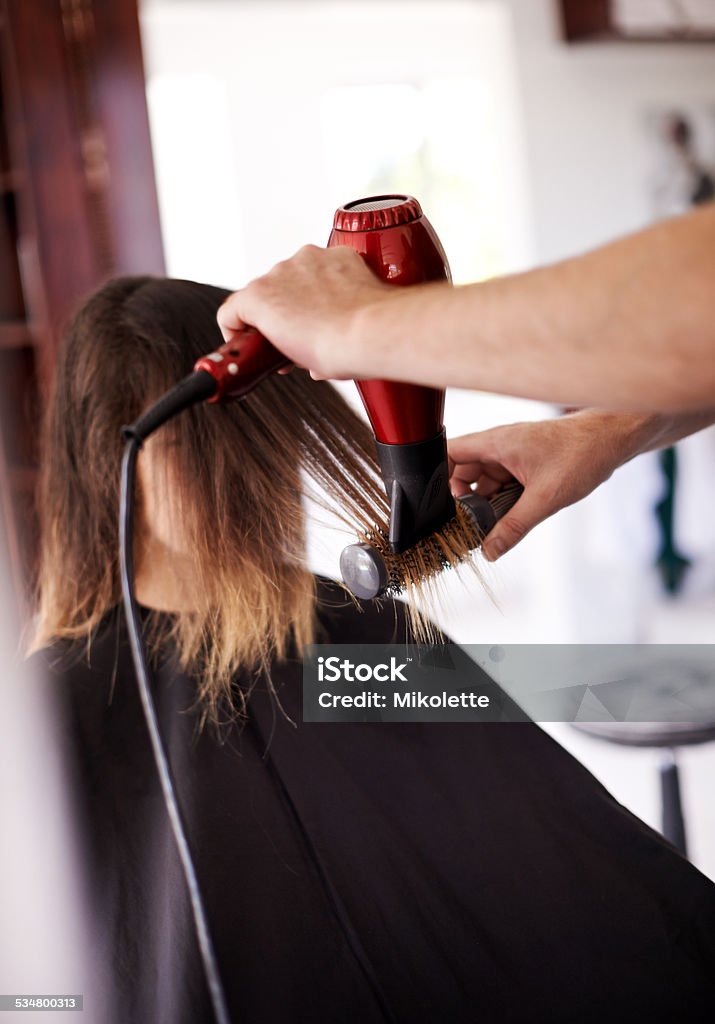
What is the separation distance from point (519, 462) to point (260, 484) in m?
0.31

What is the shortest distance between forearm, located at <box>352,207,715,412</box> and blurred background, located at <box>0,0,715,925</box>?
87.3 inches

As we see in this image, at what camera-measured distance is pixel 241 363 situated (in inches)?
25.6

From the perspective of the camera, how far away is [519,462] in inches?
38.6

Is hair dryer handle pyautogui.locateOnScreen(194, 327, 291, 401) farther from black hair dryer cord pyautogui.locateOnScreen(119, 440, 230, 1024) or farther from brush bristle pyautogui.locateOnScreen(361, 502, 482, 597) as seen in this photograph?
brush bristle pyautogui.locateOnScreen(361, 502, 482, 597)

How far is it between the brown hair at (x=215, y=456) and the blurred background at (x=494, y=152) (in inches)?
66.1

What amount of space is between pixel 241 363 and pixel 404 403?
145 millimetres

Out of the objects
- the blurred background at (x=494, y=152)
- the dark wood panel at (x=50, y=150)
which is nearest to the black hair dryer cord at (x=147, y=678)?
the dark wood panel at (x=50, y=150)

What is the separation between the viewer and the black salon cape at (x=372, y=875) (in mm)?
970

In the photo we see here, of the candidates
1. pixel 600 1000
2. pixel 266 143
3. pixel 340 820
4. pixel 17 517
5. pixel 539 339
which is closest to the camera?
pixel 539 339

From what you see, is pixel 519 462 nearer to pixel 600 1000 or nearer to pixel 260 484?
pixel 260 484

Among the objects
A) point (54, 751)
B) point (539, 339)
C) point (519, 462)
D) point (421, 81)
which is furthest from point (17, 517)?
point (421, 81)

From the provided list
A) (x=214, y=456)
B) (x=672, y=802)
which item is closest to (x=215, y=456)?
(x=214, y=456)

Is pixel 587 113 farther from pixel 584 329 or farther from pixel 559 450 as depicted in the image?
pixel 584 329

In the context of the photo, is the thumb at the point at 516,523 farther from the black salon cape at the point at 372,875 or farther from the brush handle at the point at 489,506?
the black salon cape at the point at 372,875
